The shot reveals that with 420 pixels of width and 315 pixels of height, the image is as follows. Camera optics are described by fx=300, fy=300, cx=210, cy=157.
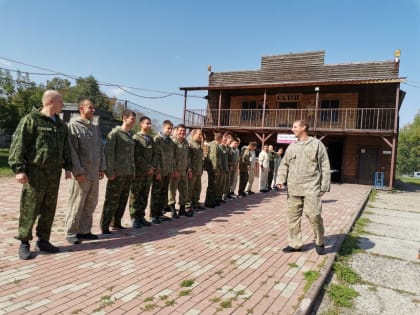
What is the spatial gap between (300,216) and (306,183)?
495mm

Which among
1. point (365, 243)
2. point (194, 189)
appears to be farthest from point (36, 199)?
point (365, 243)

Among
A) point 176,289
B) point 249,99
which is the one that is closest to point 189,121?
point 249,99

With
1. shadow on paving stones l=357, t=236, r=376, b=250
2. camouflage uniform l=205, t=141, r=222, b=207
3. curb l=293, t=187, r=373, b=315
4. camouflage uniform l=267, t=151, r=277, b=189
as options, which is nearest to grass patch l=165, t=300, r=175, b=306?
curb l=293, t=187, r=373, b=315

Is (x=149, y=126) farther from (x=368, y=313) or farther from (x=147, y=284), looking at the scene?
(x=368, y=313)

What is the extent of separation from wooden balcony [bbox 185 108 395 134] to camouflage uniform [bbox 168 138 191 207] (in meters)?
11.2

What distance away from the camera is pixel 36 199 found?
3496 millimetres

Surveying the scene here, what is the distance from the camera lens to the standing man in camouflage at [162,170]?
5518 mm

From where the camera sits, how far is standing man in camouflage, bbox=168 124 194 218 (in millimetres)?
5984

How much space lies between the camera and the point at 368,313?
290 cm

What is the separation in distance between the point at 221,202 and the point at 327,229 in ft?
9.80

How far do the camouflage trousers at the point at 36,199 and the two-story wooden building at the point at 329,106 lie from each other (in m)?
14.1

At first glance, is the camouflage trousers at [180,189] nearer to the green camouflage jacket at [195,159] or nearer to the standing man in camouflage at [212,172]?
the green camouflage jacket at [195,159]

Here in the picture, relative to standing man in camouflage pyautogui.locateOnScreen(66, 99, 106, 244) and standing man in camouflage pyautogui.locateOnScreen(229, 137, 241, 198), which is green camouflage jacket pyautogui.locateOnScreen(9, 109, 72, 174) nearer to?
standing man in camouflage pyautogui.locateOnScreen(66, 99, 106, 244)

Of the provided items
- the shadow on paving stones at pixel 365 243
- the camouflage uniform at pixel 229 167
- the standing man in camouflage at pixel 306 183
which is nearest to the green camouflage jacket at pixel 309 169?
the standing man in camouflage at pixel 306 183
